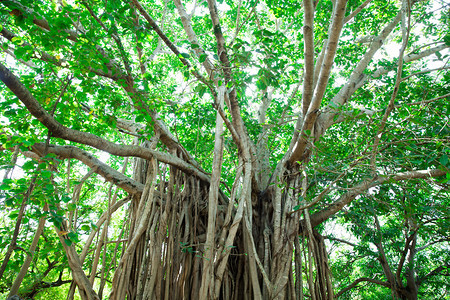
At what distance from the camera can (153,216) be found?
305 centimetres

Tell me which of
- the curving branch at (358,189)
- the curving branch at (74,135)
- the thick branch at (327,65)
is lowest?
the curving branch at (358,189)

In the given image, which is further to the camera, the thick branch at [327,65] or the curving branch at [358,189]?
the curving branch at [358,189]

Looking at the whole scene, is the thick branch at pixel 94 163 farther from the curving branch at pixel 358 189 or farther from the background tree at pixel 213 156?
the curving branch at pixel 358 189

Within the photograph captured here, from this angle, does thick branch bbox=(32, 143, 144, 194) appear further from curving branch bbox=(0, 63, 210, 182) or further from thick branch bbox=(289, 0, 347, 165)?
thick branch bbox=(289, 0, 347, 165)

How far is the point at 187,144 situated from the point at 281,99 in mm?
1804

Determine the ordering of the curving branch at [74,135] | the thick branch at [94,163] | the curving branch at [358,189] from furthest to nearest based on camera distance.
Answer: the curving branch at [358,189] < the thick branch at [94,163] < the curving branch at [74,135]

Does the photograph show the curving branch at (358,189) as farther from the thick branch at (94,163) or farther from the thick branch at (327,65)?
the thick branch at (94,163)

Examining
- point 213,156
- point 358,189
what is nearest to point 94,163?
point 213,156

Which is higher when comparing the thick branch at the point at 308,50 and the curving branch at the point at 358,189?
the thick branch at the point at 308,50

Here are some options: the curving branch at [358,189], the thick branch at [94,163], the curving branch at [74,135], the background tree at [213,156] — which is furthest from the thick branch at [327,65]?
the thick branch at [94,163]

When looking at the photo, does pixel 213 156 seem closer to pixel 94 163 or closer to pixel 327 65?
pixel 94 163

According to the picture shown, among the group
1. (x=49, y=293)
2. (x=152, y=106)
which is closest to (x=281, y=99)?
(x=152, y=106)

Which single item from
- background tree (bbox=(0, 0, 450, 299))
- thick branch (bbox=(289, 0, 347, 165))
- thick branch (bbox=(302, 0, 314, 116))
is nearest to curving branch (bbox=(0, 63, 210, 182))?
background tree (bbox=(0, 0, 450, 299))

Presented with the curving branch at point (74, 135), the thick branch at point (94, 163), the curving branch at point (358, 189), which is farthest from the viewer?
the curving branch at point (358, 189)
